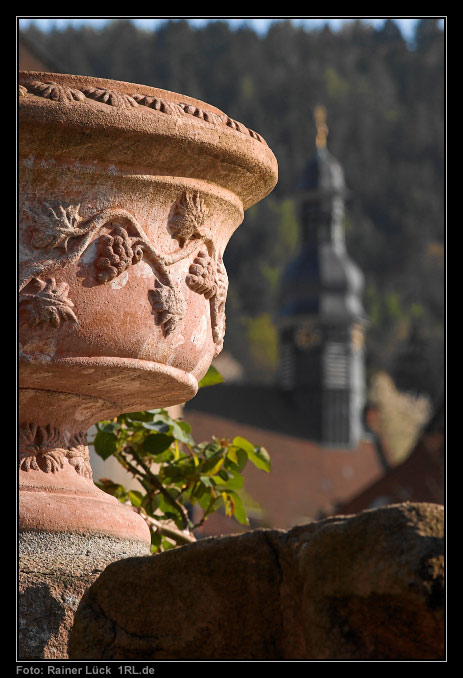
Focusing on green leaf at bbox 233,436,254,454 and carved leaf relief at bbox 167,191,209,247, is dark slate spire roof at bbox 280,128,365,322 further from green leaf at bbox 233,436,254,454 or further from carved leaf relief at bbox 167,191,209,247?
carved leaf relief at bbox 167,191,209,247

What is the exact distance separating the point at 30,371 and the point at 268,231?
88763 mm

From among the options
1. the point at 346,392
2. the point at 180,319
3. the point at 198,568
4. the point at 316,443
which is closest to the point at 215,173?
the point at 180,319

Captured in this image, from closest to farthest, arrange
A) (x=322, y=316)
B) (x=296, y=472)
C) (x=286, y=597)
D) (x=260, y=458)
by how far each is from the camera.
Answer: (x=286, y=597) → (x=260, y=458) → (x=296, y=472) → (x=322, y=316)

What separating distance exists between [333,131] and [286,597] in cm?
10775

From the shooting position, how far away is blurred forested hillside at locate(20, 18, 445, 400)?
287 ft

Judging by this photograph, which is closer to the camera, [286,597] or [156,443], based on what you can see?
[286,597]

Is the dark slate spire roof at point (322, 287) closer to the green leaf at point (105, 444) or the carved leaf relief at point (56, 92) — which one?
the green leaf at point (105, 444)

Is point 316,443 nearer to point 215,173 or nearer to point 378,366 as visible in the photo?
point 378,366

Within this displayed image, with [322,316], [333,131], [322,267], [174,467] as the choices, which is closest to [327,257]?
[322,267]

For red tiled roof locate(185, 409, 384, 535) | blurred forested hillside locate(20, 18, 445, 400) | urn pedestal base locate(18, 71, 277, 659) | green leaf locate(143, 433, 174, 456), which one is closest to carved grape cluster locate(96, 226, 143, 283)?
urn pedestal base locate(18, 71, 277, 659)

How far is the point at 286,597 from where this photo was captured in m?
1.94

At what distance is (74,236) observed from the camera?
2.38 m

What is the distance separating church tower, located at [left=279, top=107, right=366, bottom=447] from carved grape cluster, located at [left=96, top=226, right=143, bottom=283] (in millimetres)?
56316

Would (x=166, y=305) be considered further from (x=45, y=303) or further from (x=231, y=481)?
(x=231, y=481)
